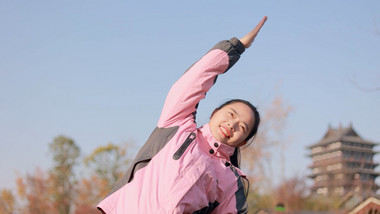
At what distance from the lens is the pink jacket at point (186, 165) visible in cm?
184

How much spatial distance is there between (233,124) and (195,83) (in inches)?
9.3

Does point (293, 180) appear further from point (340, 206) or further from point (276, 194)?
point (340, 206)

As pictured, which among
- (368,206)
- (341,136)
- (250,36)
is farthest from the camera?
(341,136)

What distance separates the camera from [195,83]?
2.03 metres

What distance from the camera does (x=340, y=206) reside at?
25.5 metres

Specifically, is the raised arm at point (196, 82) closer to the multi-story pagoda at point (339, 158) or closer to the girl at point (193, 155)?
the girl at point (193, 155)

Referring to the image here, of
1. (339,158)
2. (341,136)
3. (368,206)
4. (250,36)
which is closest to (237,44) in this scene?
(250,36)

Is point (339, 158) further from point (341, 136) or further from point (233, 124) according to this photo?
point (233, 124)

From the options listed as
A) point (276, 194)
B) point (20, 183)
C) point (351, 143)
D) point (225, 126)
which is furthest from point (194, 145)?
point (351, 143)

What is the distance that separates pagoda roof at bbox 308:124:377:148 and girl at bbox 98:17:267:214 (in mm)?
46344

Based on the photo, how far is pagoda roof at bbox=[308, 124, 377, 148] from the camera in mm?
46312

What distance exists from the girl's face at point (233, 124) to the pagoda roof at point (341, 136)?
152ft

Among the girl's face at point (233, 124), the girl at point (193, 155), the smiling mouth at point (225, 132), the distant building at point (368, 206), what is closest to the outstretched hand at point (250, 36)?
the girl at point (193, 155)

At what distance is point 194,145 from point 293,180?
20834 millimetres
